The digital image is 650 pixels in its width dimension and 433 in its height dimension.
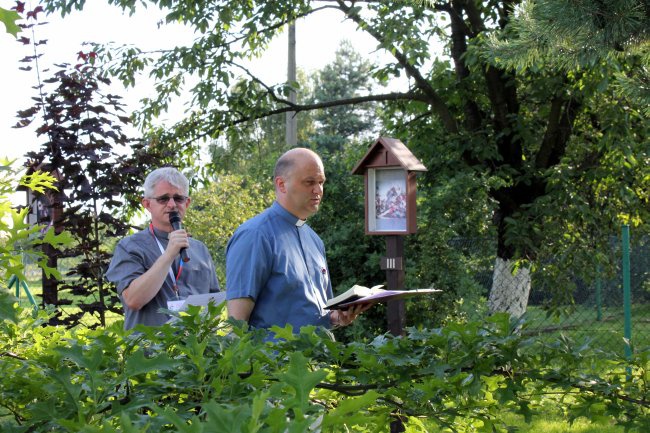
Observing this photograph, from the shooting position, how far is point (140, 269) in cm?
391

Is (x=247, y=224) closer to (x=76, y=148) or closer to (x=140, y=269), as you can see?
(x=140, y=269)

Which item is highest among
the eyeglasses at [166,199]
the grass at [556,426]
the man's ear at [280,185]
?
the man's ear at [280,185]

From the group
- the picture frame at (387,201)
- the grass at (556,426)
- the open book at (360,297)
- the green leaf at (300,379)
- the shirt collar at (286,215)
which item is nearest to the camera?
the green leaf at (300,379)

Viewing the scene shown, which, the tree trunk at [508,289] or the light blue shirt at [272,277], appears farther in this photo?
the tree trunk at [508,289]

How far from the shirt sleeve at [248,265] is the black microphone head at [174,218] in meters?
0.49

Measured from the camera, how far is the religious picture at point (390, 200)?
7270 millimetres

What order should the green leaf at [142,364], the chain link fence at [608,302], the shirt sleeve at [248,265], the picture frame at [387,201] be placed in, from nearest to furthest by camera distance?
the green leaf at [142,364], the shirt sleeve at [248,265], the picture frame at [387,201], the chain link fence at [608,302]

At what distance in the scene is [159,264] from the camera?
12.3ft

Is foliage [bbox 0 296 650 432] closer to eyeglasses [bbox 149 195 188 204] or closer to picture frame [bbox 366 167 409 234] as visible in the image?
eyeglasses [bbox 149 195 188 204]

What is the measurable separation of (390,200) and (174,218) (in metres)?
3.59

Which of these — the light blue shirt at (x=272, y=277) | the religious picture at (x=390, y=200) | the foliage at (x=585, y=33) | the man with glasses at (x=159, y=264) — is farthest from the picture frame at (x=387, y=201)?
the light blue shirt at (x=272, y=277)

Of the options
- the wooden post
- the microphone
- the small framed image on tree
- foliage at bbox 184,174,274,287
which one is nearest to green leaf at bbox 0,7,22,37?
the microphone

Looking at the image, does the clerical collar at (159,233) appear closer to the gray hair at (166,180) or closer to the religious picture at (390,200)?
the gray hair at (166,180)

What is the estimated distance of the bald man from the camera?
3.55 m
